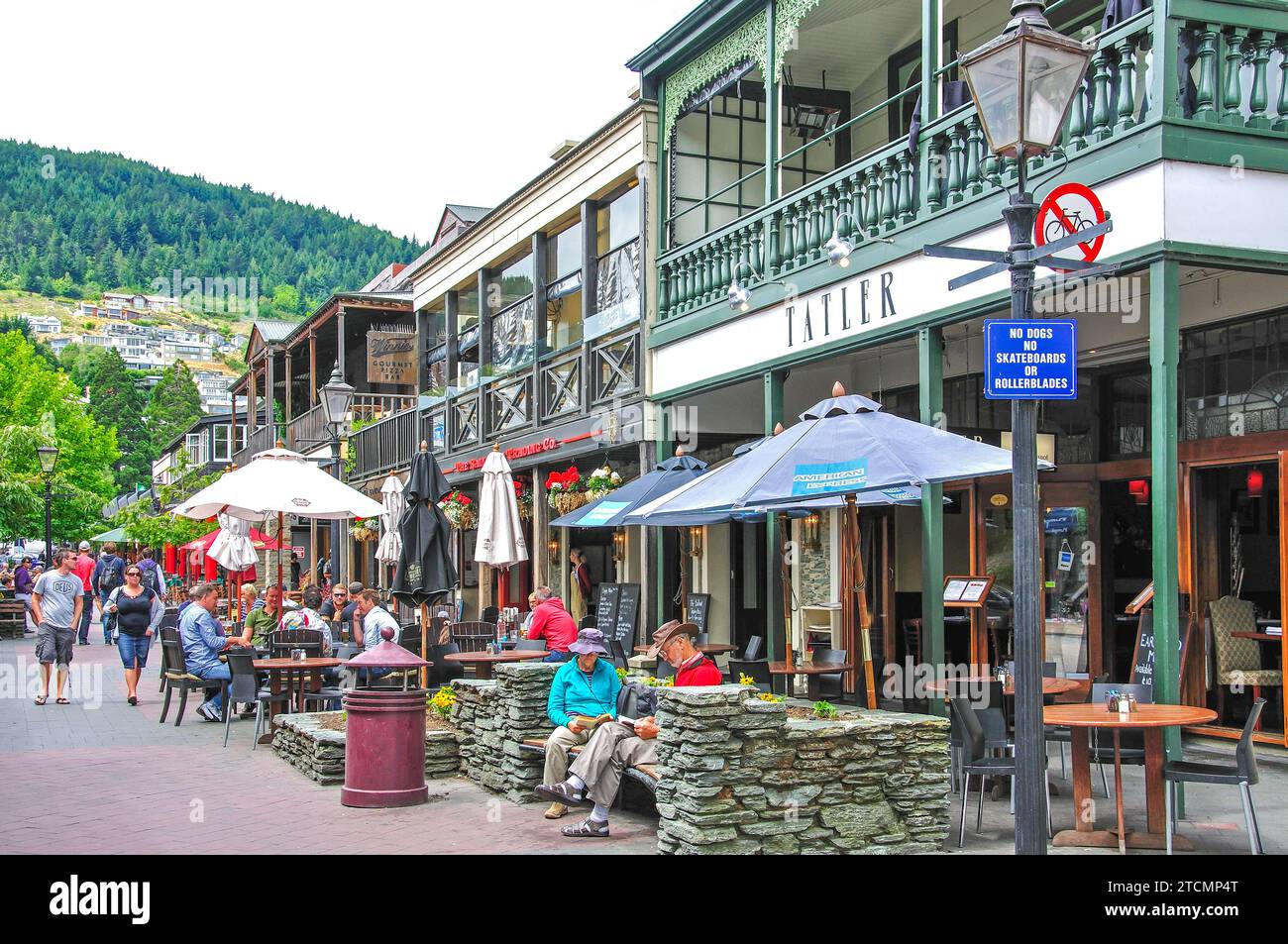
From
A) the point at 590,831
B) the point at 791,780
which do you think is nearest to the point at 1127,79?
the point at 791,780

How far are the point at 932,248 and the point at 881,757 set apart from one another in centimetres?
311

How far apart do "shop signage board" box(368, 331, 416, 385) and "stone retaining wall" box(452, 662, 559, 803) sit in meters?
17.9

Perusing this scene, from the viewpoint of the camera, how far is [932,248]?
579 cm

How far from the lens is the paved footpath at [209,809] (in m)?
7.89

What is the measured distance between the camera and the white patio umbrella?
13.9 meters

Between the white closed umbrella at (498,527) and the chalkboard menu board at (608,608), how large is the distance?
1.34 meters

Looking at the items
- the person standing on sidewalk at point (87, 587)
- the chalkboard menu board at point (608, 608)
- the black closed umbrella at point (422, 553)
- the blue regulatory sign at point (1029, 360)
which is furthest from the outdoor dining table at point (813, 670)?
the person standing on sidewalk at point (87, 587)

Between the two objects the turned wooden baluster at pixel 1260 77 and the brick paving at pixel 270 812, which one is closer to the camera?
the brick paving at pixel 270 812

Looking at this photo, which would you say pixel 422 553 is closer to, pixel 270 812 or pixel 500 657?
pixel 500 657

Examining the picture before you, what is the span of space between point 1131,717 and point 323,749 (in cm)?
623

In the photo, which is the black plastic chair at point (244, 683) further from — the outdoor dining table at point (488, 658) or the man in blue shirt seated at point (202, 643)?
the outdoor dining table at point (488, 658)

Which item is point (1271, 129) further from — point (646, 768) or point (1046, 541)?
point (646, 768)

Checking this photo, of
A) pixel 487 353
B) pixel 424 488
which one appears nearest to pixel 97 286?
pixel 487 353

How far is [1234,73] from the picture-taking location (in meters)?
8.60
